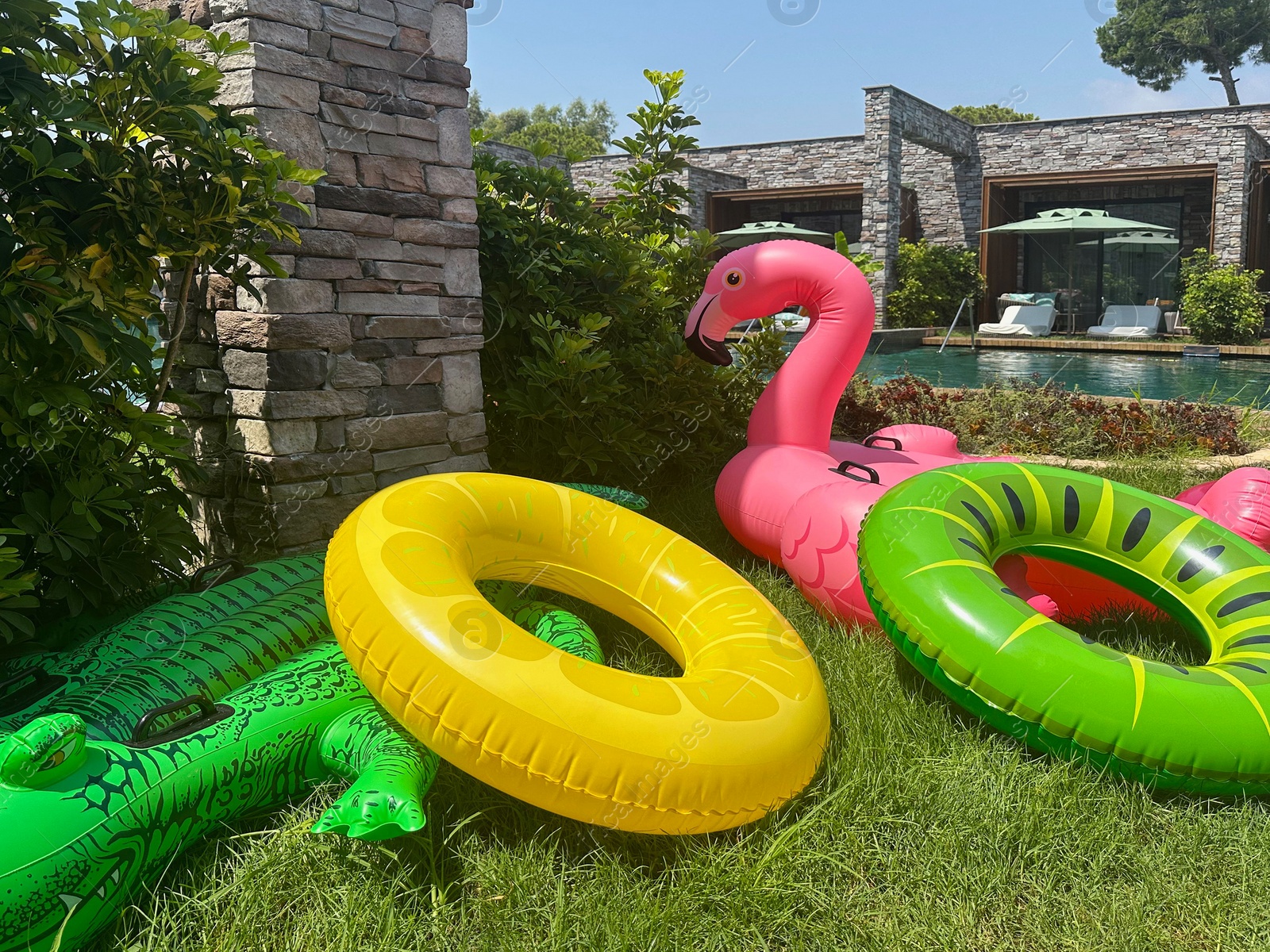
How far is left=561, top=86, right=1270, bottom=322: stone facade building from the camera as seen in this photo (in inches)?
664

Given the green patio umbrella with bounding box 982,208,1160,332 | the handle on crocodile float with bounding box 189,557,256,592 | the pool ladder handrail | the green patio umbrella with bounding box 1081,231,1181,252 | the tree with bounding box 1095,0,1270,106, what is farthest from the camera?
the tree with bounding box 1095,0,1270,106

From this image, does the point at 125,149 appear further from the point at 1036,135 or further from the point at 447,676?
the point at 1036,135

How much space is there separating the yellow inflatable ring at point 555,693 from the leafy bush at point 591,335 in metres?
1.65

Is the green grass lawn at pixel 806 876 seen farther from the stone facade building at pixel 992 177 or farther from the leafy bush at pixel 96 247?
the stone facade building at pixel 992 177

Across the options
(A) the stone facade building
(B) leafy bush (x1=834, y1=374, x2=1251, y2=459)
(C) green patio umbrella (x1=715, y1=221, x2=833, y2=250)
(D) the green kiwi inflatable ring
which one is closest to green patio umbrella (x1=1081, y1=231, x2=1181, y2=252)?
(A) the stone facade building

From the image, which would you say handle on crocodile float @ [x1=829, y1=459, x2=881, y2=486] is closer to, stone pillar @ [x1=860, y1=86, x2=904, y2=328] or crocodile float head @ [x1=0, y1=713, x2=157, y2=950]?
crocodile float head @ [x1=0, y1=713, x2=157, y2=950]

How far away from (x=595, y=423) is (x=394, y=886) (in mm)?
2640

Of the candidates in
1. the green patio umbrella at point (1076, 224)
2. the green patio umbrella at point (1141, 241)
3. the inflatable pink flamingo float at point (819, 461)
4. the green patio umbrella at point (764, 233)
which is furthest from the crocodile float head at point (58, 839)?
the green patio umbrella at point (1141, 241)

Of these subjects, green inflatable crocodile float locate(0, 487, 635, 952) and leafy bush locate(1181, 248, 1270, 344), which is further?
leafy bush locate(1181, 248, 1270, 344)

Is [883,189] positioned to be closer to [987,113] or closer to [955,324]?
[955,324]

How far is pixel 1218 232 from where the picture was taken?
16875 millimetres

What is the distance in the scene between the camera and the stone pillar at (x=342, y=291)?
292cm

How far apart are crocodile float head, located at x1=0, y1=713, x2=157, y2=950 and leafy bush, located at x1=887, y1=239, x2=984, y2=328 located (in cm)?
1810

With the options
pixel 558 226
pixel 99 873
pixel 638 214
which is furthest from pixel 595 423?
pixel 99 873
